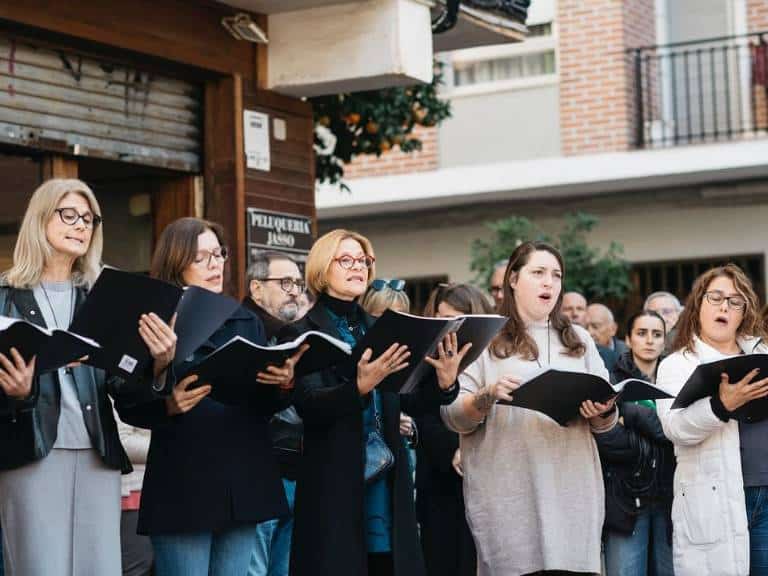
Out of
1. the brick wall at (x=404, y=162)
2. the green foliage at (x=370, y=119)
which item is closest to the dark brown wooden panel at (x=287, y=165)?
the green foliage at (x=370, y=119)

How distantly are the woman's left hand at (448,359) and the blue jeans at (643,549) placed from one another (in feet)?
6.63

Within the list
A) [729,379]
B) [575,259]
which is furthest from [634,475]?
[575,259]

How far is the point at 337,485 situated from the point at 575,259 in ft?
34.6

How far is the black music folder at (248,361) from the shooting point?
228 inches

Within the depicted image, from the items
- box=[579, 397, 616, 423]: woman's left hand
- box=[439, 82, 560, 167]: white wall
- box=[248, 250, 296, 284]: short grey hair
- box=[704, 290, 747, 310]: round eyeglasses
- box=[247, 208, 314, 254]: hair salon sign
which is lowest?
box=[579, 397, 616, 423]: woman's left hand

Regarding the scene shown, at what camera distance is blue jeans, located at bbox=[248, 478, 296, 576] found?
7777 millimetres

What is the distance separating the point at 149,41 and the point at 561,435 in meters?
3.90

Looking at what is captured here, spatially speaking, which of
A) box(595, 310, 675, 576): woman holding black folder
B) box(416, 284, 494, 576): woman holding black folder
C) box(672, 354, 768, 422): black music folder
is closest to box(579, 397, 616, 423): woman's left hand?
box(672, 354, 768, 422): black music folder

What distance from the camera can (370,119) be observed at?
1176 cm

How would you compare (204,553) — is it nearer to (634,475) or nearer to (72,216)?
(72,216)

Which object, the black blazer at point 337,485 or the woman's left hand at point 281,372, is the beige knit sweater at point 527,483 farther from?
the woman's left hand at point 281,372

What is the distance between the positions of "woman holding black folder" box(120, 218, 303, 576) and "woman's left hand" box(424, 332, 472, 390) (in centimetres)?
66

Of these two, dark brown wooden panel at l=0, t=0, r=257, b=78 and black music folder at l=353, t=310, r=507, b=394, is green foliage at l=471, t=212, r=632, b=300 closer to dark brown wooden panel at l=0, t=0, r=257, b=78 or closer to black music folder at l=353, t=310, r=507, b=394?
dark brown wooden panel at l=0, t=0, r=257, b=78

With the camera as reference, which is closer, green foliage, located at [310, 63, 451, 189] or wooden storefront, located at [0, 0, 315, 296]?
wooden storefront, located at [0, 0, 315, 296]
